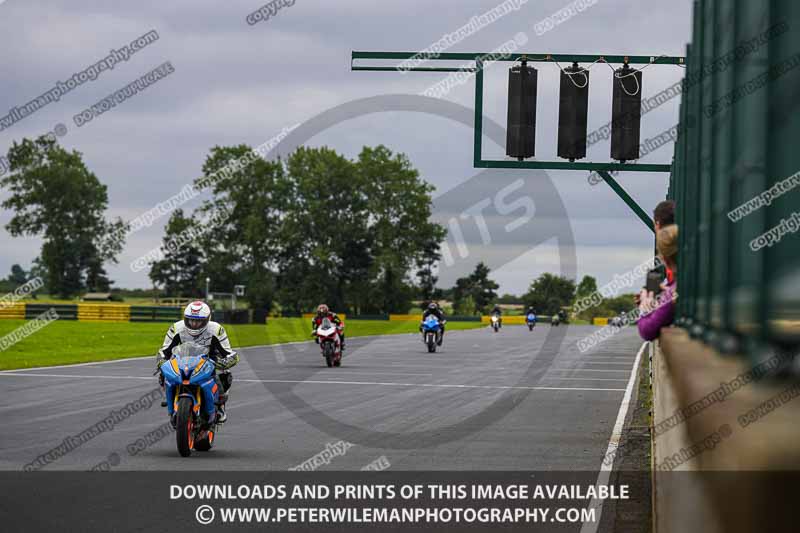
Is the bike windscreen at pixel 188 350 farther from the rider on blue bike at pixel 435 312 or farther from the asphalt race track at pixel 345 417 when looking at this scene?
the rider on blue bike at pixel 435 312

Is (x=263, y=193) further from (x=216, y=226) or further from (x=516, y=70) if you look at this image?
(x=516, y=70)

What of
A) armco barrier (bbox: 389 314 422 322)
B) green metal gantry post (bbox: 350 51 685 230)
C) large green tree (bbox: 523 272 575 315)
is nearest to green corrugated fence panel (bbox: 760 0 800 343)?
green metal gantry post (bbox: 350 51 685 230)

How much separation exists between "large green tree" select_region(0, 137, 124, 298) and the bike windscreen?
10074cm

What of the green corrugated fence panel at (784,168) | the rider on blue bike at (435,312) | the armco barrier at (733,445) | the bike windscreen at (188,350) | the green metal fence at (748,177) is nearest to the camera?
the armco barrier at (733,445)

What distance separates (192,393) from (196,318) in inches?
35.0

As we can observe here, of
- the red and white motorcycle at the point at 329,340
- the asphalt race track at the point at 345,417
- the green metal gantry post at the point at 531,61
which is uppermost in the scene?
the green metal gantry post at the point at 531,61

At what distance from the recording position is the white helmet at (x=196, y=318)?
11.4m

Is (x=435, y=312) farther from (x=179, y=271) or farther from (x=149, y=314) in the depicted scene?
(x=179, y=271)

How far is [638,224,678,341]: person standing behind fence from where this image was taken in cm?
686

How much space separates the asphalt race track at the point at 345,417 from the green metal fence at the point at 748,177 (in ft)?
19.6

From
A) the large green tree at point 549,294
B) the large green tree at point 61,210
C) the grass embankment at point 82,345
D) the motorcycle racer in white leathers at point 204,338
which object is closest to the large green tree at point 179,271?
the large green tree at point 61,210

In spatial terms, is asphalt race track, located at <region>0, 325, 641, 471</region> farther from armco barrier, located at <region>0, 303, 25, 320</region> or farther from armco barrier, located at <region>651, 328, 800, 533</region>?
armco barrier, located at <region>0, 303, 25, 320</region>

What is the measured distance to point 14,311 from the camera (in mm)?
57688

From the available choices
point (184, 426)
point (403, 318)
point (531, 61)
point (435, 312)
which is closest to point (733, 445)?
point (184, 426)
